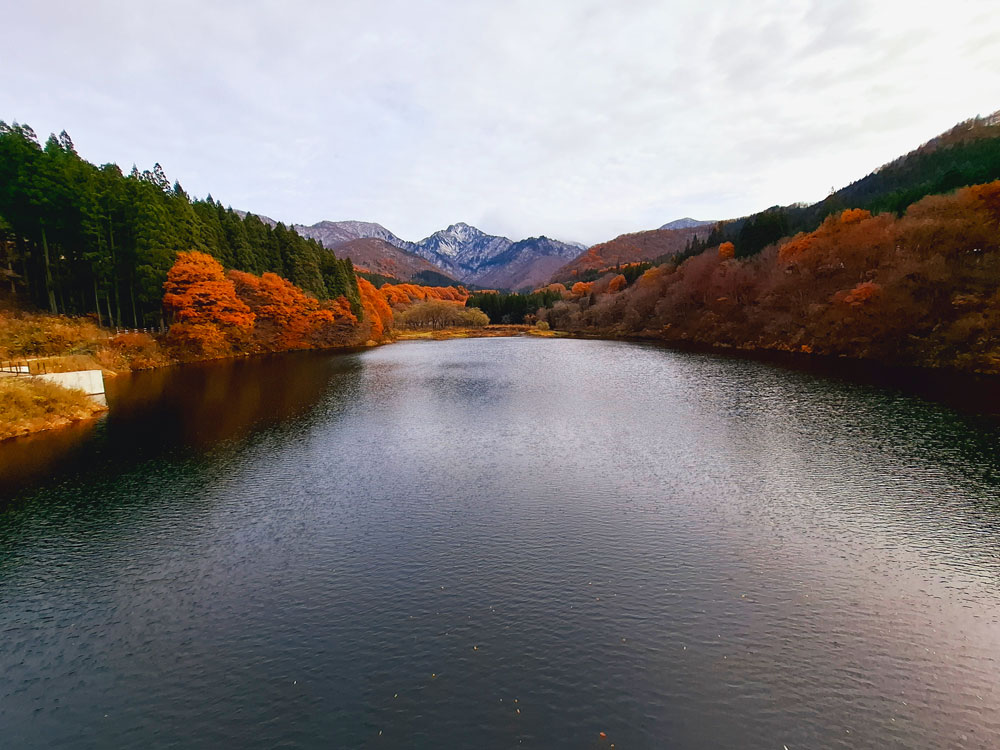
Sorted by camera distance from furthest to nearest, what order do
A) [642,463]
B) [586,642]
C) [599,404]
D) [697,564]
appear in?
1. [599,404]
2. [642,463]
3. [697,564]
4. [586,642]

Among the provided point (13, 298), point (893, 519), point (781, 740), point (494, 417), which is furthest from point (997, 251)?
point (13, 298)

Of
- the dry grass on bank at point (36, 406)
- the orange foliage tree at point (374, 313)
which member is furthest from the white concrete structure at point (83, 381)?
the orange foliage tree at point (374, 313)

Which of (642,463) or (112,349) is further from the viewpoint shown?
(112,349)

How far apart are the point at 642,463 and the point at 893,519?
382 inches

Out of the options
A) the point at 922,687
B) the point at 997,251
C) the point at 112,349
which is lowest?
the point at 922,687

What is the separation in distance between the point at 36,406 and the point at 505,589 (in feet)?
110

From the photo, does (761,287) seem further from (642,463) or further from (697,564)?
(697,564)

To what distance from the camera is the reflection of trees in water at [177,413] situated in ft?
78.0

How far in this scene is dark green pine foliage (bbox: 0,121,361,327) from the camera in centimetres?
5134

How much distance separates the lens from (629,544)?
1548cm

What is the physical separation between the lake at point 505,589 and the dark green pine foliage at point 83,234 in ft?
128

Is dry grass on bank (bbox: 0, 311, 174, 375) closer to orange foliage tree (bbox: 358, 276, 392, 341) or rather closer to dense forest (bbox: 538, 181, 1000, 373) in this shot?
orange foliage tree (bbox: 358, 276, 392, 341)

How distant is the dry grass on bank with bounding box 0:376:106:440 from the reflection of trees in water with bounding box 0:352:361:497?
1148mm

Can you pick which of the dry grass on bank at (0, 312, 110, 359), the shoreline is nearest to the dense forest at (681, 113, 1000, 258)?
the shoreline
